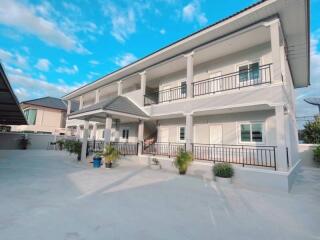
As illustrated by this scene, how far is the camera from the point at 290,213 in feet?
14.7

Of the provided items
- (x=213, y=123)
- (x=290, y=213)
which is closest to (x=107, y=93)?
(x=213, y=123)

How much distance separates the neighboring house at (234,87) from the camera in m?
7.48

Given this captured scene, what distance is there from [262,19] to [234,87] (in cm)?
349

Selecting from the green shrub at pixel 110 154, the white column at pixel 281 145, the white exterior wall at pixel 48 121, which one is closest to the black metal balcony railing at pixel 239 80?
the white column at pixel 281 145

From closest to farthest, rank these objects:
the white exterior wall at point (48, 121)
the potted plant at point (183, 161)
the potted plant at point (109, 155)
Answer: the potted plant at point (183, 161) < the potted plant at point (109, 155) < the white exterior wall at point (48, 121)

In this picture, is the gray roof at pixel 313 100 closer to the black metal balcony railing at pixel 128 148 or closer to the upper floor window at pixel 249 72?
the upper floor window at pixel 249 72

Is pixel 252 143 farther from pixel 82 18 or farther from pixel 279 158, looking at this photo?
pixel 82 18

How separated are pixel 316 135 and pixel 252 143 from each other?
32.7ft

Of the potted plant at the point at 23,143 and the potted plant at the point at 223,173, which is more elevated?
the potted plant at the point at 23,143

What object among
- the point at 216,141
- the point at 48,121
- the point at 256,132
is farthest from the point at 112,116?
the point at 48,121

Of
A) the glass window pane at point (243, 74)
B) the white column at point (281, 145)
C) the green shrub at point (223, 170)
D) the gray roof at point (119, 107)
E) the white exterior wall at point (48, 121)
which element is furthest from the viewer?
the white exterior wall at point (48, 121)

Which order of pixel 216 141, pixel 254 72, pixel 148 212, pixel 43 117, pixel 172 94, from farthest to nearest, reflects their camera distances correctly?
pixel 43 117 < pixel 172 94 < pixel 216 141 < pixel 254 72 < pixel 148 212

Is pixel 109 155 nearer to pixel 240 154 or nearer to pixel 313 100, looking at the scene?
pixel 240 154

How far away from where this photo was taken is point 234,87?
10.3 m
